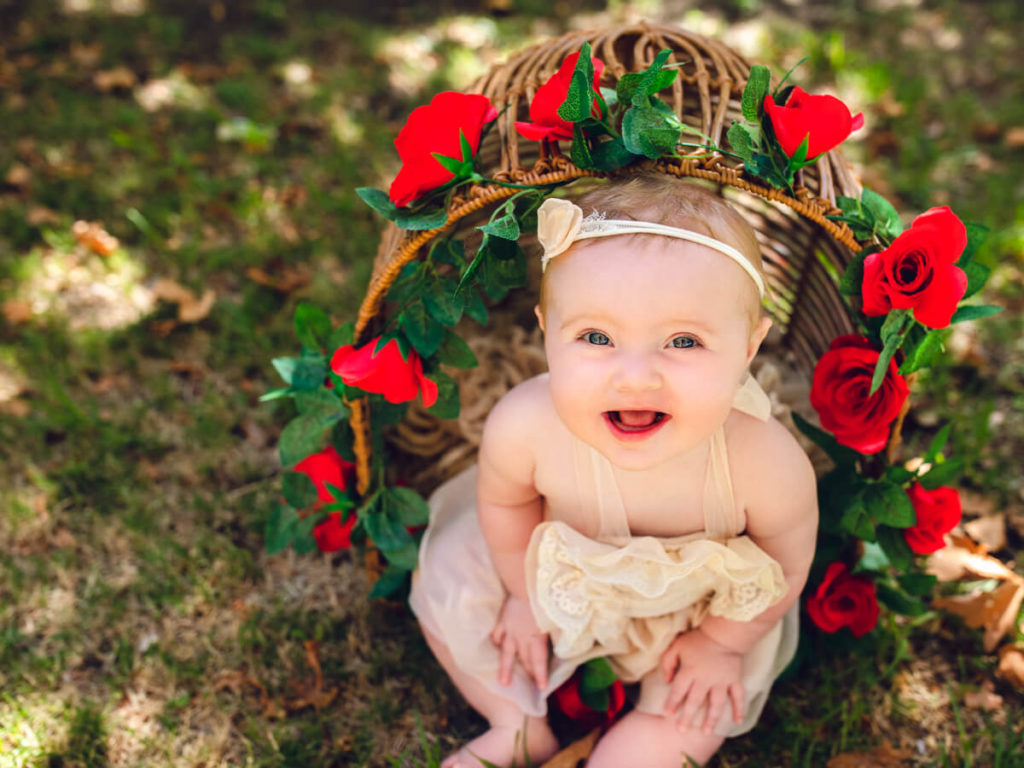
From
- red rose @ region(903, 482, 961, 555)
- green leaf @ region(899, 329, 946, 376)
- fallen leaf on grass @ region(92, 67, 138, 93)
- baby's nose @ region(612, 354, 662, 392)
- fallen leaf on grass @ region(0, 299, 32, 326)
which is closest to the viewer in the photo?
baby's nose @ region(612, 354, 662, 392)

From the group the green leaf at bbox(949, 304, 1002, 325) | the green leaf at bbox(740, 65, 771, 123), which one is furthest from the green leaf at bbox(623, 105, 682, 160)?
the green leaf at bbox(949, 304, 1002, 325)

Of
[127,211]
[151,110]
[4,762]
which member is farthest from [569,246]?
[151,110]

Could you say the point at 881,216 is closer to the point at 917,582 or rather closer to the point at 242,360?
the point at 917,582

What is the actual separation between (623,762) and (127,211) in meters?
2.56

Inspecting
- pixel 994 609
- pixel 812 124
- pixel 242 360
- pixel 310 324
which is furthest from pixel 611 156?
pixel 242 360

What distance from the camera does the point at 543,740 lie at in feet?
6.00

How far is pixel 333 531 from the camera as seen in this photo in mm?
2020

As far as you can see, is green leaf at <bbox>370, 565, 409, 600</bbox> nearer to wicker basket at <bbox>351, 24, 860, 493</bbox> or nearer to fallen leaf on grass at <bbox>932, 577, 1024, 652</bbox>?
wicker basket at <bbox>351, 24, 860, 493</bbox>

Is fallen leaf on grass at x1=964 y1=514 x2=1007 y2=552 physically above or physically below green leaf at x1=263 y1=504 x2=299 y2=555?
below

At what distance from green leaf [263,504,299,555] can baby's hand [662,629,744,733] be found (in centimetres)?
88

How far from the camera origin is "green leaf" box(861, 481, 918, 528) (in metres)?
1.70

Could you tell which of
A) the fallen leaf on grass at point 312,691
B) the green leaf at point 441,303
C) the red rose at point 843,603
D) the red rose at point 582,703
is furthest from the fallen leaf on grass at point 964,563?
the fallen leaf on grass at point 312,691

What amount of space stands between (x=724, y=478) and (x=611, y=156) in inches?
25.0

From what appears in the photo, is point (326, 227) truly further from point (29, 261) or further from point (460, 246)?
point (460, 246)
